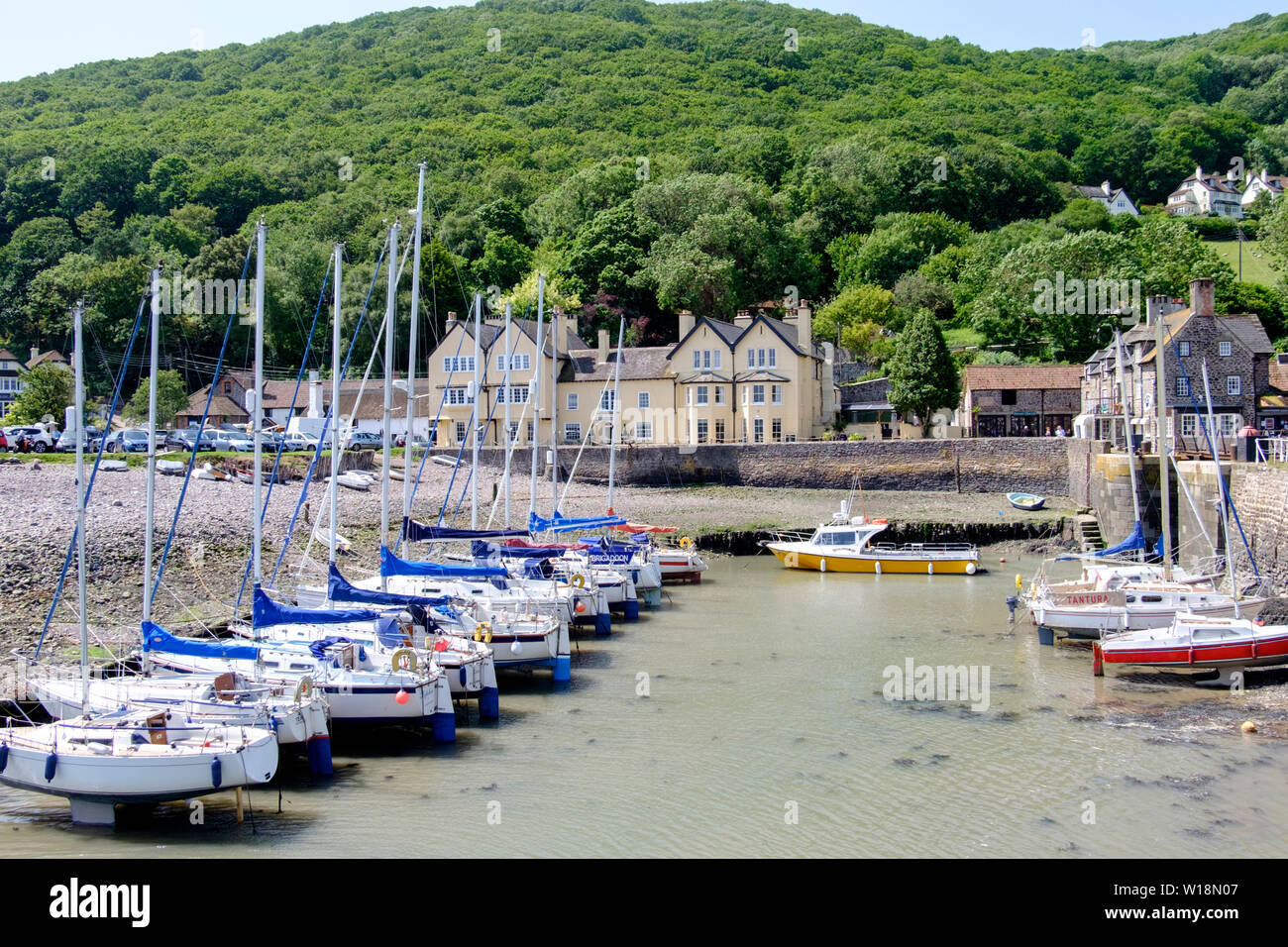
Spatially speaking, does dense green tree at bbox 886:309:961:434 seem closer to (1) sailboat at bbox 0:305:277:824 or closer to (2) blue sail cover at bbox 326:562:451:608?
(2) blue sail cover at bbox 326:562:451:608

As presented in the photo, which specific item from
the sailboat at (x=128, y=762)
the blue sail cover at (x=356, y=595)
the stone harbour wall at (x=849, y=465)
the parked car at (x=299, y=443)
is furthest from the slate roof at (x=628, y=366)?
the sailboat at (x=128, y=762)

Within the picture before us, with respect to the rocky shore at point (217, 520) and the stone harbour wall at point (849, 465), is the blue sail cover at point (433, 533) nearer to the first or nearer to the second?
the rocky shore at point (217, 520)

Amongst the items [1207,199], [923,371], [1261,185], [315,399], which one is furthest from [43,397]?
[1261,185]

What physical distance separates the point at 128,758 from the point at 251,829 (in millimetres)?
2067

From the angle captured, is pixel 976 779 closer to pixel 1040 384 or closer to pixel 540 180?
pixel 1040 384

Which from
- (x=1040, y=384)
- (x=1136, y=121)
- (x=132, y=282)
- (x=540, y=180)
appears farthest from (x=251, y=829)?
(x=1136, y=121)

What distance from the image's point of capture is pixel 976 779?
18797mm

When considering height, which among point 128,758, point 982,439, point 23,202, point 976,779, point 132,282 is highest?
point 23,202

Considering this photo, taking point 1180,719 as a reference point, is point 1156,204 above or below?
above

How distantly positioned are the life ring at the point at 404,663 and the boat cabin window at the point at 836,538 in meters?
27.9

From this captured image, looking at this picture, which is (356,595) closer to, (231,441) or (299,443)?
(231,441)

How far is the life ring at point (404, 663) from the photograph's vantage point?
20.2m

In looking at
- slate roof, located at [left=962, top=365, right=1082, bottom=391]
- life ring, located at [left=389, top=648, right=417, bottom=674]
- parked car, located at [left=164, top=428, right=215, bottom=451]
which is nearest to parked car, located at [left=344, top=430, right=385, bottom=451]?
parked car, located at [left=164, top=428, right=215, bottom=451]

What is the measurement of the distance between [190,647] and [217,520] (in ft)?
59.4
